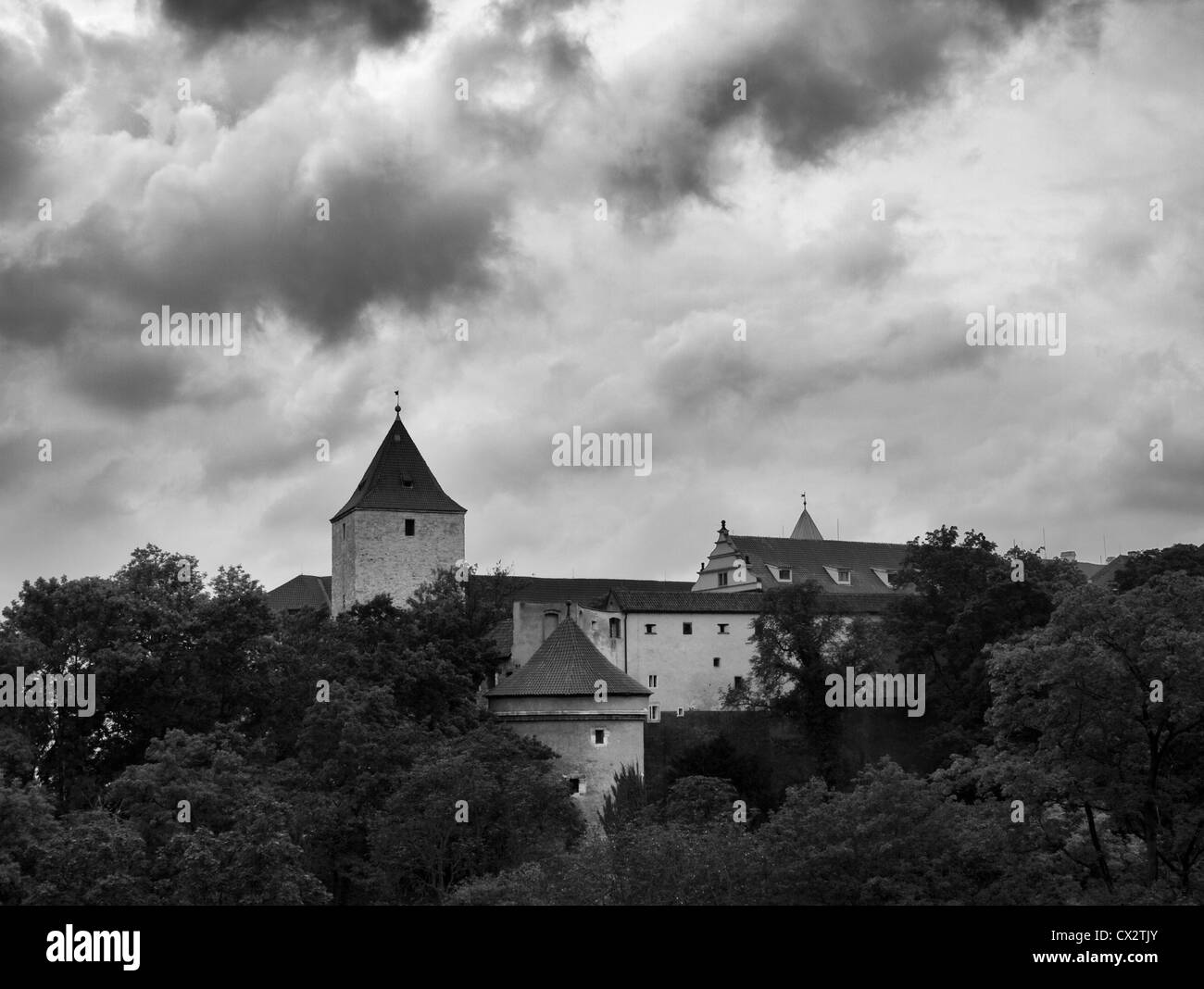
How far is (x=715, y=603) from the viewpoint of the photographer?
2537 inches

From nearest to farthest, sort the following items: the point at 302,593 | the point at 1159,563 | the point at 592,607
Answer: the point at 1159,563
the point at 592,607
the point at 302,593

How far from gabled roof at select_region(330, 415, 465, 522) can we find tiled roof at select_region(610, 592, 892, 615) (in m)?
17.1

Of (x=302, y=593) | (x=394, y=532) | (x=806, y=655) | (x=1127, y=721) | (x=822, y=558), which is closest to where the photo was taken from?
(x=1127, y=721)

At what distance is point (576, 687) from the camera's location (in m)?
53.0

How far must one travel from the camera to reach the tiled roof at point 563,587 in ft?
265

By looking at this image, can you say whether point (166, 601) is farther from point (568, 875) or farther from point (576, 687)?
point (568, 875)

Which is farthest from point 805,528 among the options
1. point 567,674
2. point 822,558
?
point 567,674

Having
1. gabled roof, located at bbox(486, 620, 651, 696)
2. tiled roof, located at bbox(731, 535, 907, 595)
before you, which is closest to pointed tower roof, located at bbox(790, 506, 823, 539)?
tiled roof, located at bbox(731, 535, 907, 595)

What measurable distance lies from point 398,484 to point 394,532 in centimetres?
263

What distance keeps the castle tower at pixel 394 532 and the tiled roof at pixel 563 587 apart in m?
2.93

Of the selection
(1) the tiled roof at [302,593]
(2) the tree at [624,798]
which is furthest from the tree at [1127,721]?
(1) the tiled roof at [302,593]

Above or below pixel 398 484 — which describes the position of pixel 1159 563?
below

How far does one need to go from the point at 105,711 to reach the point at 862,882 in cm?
2373

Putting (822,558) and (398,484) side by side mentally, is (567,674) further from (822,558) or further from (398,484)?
(822,558)
